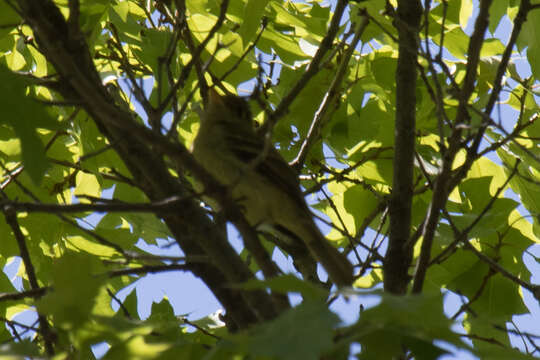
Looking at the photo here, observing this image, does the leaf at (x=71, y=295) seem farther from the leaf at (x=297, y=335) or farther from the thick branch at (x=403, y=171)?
the thick branch at (x=403, y=171)

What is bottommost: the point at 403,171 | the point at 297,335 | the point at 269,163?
the point at 297,335

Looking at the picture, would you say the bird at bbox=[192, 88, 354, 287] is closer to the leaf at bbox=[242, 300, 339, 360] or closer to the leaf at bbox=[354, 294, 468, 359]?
the leaf at bbox=[354, 294, 468, 359]

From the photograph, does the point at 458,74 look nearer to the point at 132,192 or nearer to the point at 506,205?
the point at 506,205

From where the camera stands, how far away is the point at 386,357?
85.5 inches

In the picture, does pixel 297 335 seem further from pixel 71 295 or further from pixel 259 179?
pixel 259 179

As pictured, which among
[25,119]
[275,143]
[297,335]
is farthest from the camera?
[275,143]

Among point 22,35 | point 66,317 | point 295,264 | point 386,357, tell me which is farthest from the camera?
point 295,264

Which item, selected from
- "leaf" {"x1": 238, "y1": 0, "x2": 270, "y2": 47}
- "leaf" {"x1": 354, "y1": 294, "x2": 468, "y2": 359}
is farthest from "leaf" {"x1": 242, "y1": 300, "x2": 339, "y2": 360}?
"leaf" {"x1": 238, "y1": 0, "x2": 270, "y2": 47}

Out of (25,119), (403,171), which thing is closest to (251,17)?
(403,171)

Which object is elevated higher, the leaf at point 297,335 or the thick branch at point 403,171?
the thick branch at point 403,171

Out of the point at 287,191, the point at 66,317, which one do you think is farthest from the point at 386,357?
the point at 287,191

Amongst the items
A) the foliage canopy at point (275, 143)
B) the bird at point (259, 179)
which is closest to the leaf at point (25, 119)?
the foliage canopy at point (275, 143)

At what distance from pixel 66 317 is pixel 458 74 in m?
3.68

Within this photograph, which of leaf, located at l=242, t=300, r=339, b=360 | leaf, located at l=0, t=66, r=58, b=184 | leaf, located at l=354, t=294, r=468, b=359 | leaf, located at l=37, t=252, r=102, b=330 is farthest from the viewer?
leaf, located at l=0, t=66, r=58, b=184
